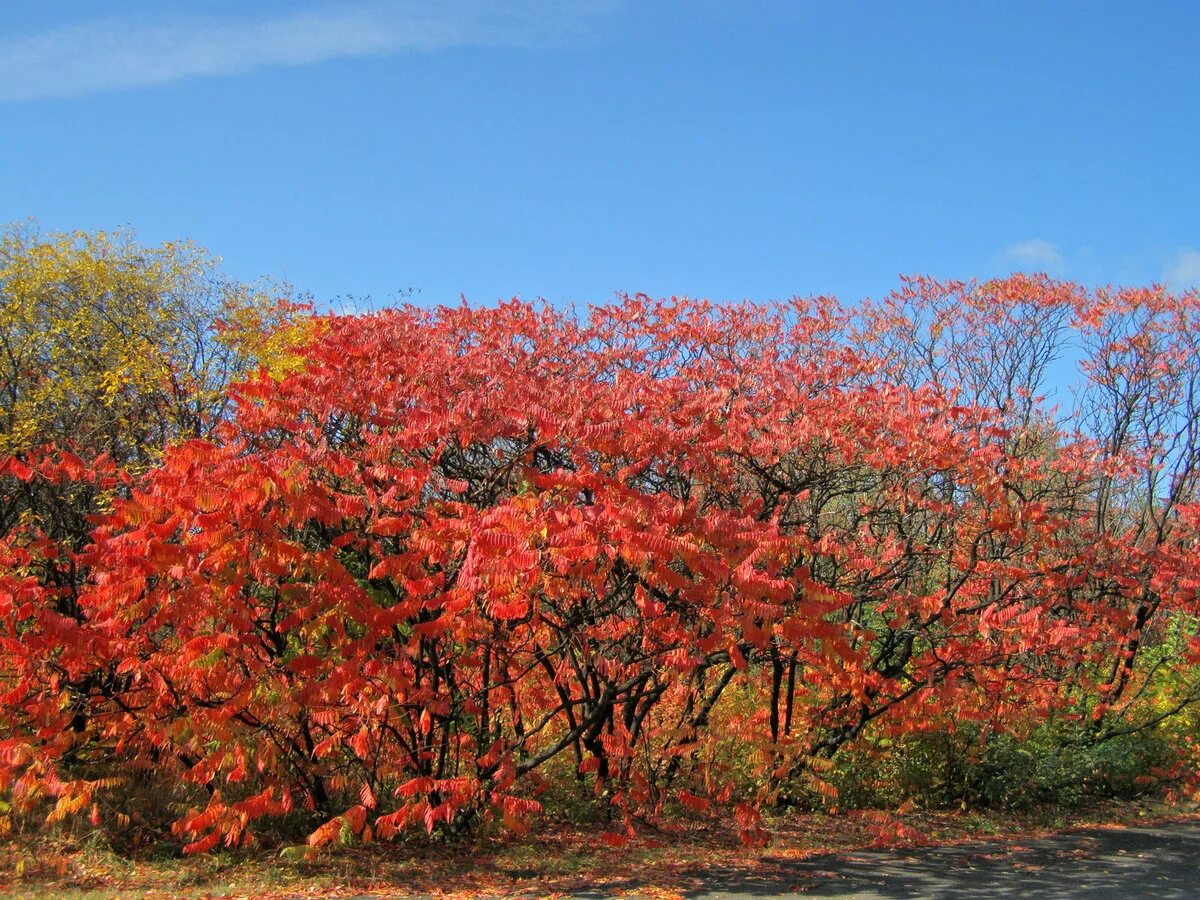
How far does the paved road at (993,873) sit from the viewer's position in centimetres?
702

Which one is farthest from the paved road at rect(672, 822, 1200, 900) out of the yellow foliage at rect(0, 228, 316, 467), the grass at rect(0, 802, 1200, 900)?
the yellow foliage at rect(0, 228, 316, 467)

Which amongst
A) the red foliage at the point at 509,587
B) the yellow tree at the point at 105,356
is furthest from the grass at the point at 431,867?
the yellow tree at the point at 105,356

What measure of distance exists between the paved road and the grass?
0.34m

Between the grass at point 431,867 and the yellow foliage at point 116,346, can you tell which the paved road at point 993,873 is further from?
the yellow foliage at point 116,346

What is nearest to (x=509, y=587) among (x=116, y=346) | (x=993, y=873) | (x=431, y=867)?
(x=431, y=867)

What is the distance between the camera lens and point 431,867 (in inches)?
285

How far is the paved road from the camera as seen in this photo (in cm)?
702

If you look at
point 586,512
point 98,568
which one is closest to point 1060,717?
point 586,512

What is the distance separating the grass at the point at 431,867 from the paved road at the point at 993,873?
34cm

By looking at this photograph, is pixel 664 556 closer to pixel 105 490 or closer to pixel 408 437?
pixel 408 437

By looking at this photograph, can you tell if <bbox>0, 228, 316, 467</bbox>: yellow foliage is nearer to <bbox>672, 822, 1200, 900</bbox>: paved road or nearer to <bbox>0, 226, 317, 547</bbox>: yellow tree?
<bbox>0, 226, 317, 547</bbox>: yellow tree

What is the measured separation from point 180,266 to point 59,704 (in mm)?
10200

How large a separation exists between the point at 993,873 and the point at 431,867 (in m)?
4.36

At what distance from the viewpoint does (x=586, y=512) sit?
231 inches
